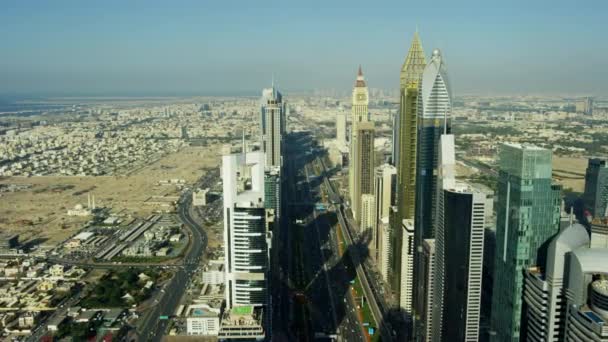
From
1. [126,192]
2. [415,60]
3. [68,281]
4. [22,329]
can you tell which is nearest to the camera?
[22,329]

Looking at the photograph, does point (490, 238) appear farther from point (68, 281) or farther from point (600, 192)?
point (68, 281)

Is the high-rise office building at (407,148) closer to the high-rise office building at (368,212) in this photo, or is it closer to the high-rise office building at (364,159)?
the high-rise office building at (368,212)

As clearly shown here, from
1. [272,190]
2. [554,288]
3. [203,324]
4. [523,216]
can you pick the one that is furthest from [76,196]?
[554,288]

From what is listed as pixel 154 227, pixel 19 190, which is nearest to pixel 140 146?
pixel 19 190

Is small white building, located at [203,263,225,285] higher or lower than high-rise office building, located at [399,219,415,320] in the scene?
lower

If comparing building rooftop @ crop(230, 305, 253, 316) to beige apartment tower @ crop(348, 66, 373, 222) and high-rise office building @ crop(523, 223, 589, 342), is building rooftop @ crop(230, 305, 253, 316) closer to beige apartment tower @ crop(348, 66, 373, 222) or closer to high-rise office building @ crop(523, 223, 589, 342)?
high-rise office building @ crop(523, 223, 589, 342)

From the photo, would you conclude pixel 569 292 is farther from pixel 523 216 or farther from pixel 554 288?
pixel 523 216

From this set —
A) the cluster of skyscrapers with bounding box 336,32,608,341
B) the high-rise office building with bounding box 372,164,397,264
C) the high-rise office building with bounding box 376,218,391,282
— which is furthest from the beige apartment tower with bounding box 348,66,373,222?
the cluster of skyscrapers with bounding box 336,32,608,341

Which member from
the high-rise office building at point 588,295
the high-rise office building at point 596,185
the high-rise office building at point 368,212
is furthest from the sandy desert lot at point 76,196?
the high-rise office building at point 588,295
